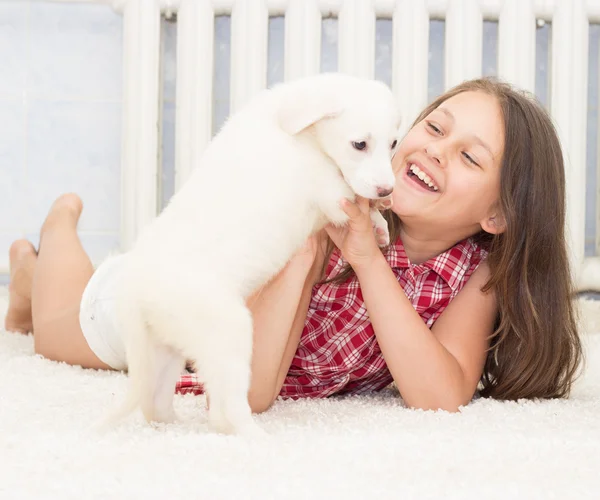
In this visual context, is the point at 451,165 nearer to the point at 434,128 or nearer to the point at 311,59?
the point at 434,128

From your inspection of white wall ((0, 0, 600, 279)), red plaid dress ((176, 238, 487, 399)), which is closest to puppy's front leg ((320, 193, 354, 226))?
red plaid dress ((176, 238, 487, 399))

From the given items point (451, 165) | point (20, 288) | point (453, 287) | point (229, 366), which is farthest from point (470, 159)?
point (20, 288)

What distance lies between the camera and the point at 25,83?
231 centimetres

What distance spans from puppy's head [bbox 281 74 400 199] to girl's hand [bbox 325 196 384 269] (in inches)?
1.8

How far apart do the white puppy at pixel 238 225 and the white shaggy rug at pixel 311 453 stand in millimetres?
81

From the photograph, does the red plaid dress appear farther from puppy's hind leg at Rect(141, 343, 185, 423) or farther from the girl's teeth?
puppy's hind leg at Rect(141, 343, 185, 423)

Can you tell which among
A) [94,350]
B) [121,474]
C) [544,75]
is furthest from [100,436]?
[544,75]

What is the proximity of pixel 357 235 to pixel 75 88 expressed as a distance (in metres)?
1.48

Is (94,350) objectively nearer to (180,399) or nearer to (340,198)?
(180,399)

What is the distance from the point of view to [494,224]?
1391 mm

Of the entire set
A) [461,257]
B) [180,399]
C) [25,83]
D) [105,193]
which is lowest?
[180,399]

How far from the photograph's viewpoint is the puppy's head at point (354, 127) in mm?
1016

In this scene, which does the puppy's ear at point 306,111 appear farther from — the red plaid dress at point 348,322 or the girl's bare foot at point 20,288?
the girl's bare foot at point 20,288

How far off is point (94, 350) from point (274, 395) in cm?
52
